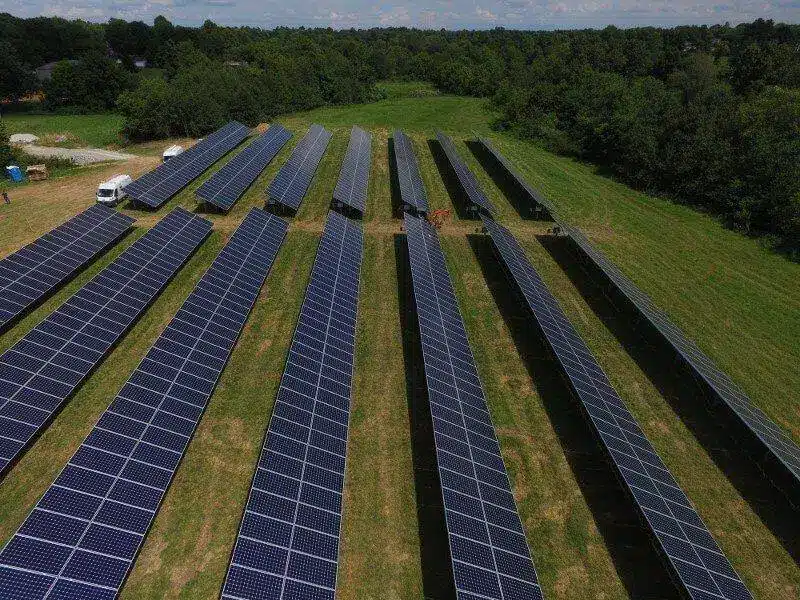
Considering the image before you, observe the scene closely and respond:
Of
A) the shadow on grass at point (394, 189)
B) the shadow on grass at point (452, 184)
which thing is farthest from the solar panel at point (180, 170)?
the shadow on grass at point (452, 184)

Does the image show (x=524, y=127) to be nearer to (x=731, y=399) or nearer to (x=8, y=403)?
(x=731, y=399)

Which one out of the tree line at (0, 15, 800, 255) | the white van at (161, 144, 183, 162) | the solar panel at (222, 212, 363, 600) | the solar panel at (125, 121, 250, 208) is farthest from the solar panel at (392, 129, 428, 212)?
the tree line at (0, 15, 800, 255)

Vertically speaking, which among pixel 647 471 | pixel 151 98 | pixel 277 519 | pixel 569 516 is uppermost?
pixel 151 98

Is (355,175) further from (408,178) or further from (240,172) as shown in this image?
(240,172)

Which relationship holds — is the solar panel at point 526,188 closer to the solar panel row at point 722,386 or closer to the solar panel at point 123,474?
the solar panel row at point 722,386

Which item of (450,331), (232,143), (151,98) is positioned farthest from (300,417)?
(151,98)

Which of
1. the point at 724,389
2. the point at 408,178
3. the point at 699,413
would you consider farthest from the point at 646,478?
the point at 408,178
